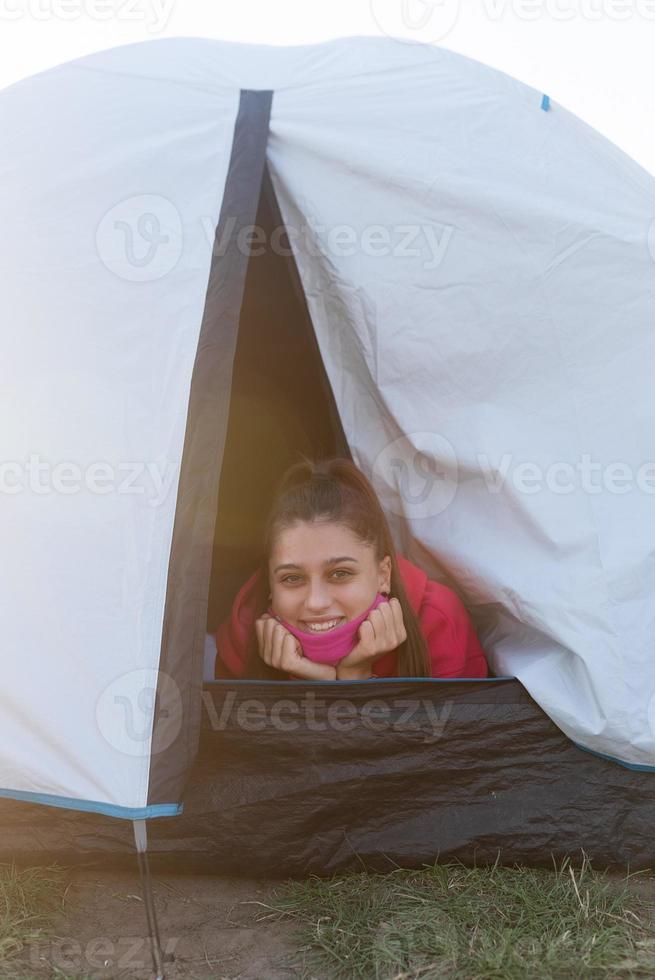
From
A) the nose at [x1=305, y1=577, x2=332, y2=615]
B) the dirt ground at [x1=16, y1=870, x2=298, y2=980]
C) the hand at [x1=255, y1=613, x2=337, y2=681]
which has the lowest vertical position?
the dirt ground at [x1=16, y1=870, x2=298, y2=980]

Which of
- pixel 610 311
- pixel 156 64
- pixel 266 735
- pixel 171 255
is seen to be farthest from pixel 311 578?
pixel 156 64

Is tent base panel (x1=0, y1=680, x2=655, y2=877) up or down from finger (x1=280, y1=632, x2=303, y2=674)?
down

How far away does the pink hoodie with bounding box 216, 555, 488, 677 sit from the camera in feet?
6.62

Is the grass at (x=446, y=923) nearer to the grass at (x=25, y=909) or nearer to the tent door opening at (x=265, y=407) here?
the grass at (x=25, y=909)

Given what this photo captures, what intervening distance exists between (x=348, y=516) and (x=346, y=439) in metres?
0.28

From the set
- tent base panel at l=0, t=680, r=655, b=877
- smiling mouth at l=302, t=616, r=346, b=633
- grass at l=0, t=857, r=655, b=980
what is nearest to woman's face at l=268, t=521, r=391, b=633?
smiling mouth at l=302, t=616, r=346, b=633

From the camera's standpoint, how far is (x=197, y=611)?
1.64m

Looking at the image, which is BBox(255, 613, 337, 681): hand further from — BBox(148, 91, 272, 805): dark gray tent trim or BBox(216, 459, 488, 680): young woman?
BBox(148, 91, 272, 805): dark gray tent trim

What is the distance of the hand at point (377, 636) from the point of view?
192 cm

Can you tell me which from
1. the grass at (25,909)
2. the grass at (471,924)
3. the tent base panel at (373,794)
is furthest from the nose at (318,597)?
the grass at (25,909)

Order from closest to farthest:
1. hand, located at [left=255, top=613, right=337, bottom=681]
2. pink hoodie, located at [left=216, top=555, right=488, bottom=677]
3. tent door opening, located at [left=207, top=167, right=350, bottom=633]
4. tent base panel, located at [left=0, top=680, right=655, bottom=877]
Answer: tent base panel, located at [left=0, top=680, right=655, bottom=877]
hand, located at [left=255, top=613, right=337, bottom=681]
pink hoodie, located at [left=216, top=555, right=488, bottom=677]
tent door opening, located at [left=207, top=167, right=350, bottom=633]

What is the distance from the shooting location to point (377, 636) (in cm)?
192

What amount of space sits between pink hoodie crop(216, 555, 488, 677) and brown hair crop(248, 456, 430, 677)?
0.04 meters

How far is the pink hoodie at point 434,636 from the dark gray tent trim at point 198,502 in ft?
1.45
